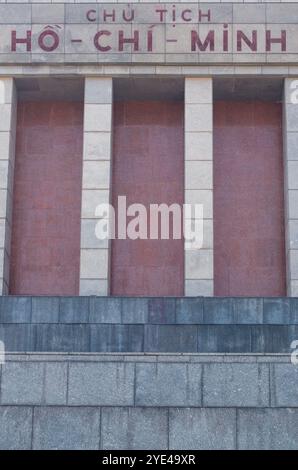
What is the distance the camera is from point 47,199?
2645cm

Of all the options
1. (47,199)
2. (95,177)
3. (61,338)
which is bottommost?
(61,338)

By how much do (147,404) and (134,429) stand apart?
1.94ft

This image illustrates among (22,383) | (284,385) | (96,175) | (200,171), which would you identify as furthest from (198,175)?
(22,383)

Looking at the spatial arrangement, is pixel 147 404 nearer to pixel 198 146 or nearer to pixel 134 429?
pixel 134 429

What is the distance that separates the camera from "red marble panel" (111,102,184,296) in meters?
25.8

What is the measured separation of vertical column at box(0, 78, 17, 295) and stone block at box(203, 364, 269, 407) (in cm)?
785

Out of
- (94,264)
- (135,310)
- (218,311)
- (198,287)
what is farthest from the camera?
(94,264)

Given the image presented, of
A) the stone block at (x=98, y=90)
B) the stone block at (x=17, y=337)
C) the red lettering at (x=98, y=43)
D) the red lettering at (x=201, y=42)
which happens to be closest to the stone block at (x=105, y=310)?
the stone block at (x=17, y=337)

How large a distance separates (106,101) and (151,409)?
10.2 m

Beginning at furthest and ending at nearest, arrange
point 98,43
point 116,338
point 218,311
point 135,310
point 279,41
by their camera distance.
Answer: point 98,43
point 279,41
point 218,311
point 135,310
point 116,338

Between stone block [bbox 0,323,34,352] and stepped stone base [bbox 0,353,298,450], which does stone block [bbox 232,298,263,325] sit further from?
stone block [bbox 0,323,34,352]

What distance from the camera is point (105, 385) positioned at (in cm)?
1850
